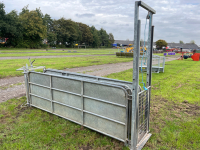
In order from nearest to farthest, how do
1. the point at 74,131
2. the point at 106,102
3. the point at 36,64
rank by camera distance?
the point at 106,102 → the point at 74,131 → the point at 36,64

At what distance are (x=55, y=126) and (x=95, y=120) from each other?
1.24 metres

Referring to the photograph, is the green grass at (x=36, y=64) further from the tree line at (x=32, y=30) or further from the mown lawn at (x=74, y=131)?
the tree line at (x=32, y=30)

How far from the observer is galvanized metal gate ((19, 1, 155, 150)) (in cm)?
319

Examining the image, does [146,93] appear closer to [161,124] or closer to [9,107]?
[161,124]

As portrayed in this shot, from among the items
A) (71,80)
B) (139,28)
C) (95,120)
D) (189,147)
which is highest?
(139,28)

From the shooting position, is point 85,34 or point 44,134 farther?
point 85,34

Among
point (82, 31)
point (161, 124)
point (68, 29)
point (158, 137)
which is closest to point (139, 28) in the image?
point (158, 137)

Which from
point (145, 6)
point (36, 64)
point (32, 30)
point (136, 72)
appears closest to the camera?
point (136, 72)

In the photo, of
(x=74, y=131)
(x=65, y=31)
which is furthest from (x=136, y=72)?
(x=65, y=31)

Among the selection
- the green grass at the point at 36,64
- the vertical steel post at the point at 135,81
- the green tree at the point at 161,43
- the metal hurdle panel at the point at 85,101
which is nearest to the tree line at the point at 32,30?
the green grass at the point at 36,64

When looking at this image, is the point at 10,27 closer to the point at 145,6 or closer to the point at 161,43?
the point at 145,6

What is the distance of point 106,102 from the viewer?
3.55 m

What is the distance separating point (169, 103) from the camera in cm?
618

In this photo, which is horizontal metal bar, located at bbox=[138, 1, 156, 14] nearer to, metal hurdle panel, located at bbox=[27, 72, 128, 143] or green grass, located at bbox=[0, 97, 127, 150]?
metal hurdle panel, located at bbox=[27, 72, 128, 143]
